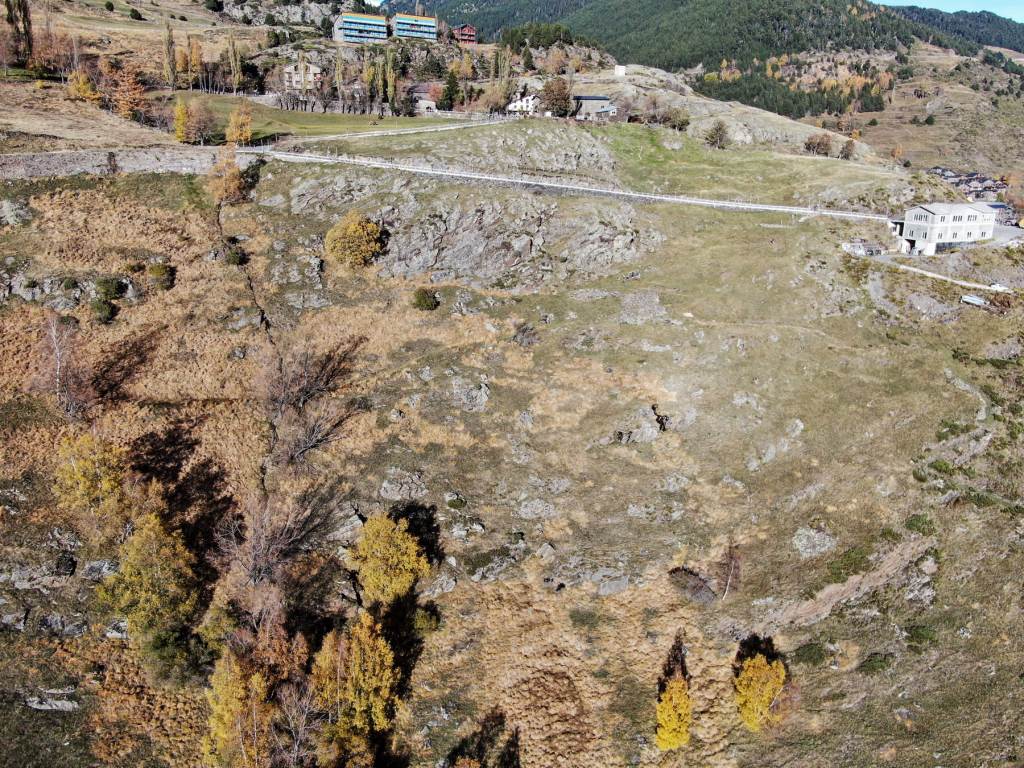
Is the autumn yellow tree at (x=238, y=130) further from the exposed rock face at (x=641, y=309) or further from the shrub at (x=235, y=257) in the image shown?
the exposed rock face at (x=641, y=309)

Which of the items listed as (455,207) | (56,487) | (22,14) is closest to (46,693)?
(56,487)

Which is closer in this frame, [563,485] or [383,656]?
[383,656]

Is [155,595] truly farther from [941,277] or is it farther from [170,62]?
[170,62]

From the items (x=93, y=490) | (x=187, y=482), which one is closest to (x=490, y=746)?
(x=187, y=482)

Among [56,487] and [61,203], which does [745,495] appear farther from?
[61,203]

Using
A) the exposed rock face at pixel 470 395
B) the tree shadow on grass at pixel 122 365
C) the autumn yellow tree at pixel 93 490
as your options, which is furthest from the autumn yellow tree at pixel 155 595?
the exposed rock face at pixel 470 395

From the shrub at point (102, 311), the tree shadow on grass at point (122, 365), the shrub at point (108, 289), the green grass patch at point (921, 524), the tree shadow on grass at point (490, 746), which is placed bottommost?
the tree shadow on grass at point (490, 746)

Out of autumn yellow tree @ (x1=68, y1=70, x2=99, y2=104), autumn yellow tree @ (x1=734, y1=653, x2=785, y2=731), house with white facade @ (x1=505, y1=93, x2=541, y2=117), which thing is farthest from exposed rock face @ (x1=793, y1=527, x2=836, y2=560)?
autumn yellow tree @ (x1=68, y1=70, x2=99, y2=104)
